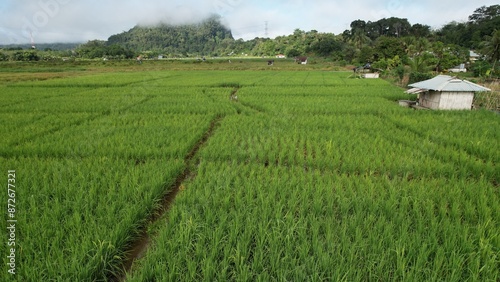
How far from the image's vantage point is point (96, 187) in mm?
3285

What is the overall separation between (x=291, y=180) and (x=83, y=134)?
15.9 feet

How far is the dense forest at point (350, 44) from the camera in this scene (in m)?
33.8

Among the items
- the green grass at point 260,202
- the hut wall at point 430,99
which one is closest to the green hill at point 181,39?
the hut wall at point 430,99

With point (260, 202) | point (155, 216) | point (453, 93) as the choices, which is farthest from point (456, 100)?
point (155, 216)

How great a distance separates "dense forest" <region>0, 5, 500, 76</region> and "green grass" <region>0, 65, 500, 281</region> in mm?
17918

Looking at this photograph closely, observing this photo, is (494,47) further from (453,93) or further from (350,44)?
(350,44)

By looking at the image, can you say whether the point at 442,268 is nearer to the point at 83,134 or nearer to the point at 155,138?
the point at 155,138

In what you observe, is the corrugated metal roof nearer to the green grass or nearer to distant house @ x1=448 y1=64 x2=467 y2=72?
the green grass

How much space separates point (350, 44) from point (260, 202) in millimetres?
65329

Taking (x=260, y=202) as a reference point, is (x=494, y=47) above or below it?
above

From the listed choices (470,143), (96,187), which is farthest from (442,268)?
(470,143)

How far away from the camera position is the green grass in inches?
80.4

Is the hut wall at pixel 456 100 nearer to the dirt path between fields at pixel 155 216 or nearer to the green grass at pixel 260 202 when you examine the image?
the green grass at pixel 260 202

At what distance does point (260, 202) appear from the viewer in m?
3.07
